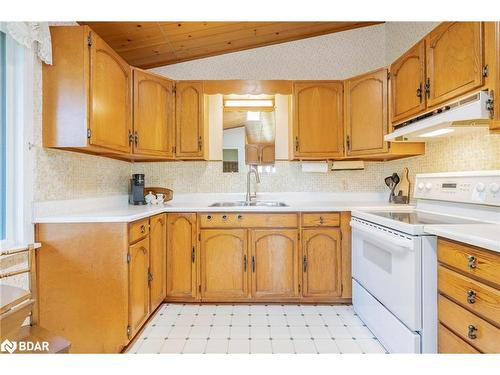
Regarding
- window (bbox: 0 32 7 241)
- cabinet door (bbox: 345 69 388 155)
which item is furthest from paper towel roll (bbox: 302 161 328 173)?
window (bbox: 0 32 7 241)

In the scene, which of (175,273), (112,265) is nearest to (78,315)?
(112,265)

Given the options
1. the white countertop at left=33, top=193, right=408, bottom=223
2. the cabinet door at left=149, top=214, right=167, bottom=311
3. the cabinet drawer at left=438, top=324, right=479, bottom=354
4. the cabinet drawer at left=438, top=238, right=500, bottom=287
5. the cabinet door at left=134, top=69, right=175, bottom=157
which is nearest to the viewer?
the cabinet drawer at left=438, top=238, right=500, bottom=287

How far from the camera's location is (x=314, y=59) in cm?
288

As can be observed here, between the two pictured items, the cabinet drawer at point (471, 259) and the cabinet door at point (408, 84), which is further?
the cabinet door at point (408, 84)

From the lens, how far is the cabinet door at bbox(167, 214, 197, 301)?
2.32m

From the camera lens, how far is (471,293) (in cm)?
111

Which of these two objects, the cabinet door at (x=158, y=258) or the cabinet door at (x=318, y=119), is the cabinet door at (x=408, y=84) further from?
the cabinet door at (x=158, y=258)

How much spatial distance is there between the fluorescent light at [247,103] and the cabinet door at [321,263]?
1.37 m

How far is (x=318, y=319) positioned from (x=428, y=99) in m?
1.75

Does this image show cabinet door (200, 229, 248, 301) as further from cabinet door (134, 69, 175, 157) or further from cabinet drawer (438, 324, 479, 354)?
cabinet drawer (438, 324, 479, 354)

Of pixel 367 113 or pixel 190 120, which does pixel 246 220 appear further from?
pixel 367 113

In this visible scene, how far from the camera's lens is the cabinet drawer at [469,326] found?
1.02m

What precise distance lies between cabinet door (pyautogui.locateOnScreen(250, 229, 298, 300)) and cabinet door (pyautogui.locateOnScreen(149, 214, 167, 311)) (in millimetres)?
748

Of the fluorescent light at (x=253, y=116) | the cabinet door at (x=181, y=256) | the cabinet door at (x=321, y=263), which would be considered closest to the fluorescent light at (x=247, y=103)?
the fluorescent light at (x=253, y=116)
